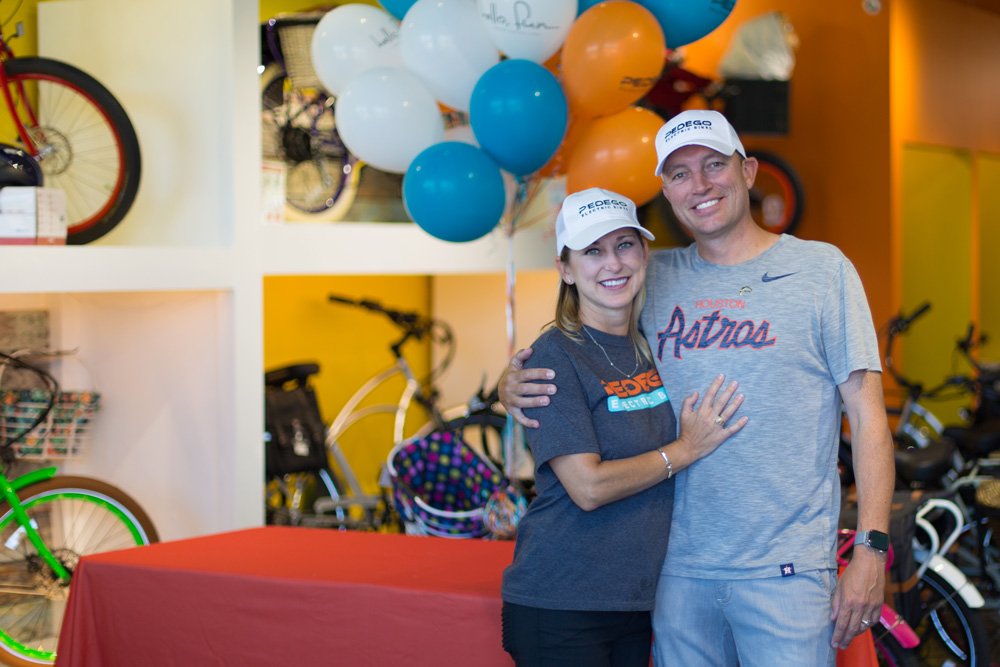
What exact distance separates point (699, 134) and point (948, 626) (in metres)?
2.02

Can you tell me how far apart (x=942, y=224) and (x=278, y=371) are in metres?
5.16

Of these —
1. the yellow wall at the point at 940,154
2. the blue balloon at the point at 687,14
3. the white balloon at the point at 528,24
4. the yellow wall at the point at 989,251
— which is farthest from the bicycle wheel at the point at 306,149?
the yellow wall at the point at 989,251

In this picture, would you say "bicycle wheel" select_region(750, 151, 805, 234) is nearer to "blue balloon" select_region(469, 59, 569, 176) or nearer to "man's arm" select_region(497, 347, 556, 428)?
"blue balloon" select_region(469, 59, 569, 176)

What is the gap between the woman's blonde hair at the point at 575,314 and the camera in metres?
2.10

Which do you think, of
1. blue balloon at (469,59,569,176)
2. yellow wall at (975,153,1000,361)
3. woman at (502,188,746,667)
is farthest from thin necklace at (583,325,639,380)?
yellow wall at (975,153,1000,361)

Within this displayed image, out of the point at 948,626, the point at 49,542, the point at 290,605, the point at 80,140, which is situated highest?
the point at 80,140

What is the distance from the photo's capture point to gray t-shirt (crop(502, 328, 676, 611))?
1979 mm

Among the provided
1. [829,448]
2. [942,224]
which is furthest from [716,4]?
[942,224]

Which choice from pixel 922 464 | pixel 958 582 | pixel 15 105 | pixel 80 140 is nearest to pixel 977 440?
pixel 922 464

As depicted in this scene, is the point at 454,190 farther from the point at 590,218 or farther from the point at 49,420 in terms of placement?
the point at 49,420

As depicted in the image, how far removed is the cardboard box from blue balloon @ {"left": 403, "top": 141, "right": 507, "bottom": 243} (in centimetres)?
129

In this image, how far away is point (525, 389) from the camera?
2.04 m

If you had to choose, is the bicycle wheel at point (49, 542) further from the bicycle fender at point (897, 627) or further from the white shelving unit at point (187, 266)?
the bicycle fender at point (897, 627)

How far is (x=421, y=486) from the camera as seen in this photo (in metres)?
4.14
